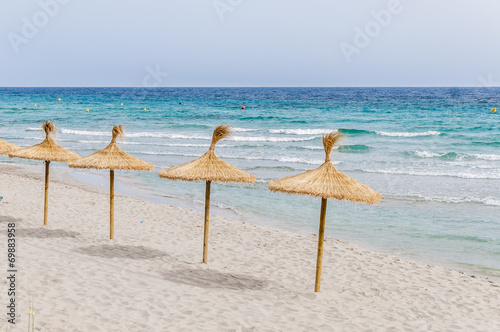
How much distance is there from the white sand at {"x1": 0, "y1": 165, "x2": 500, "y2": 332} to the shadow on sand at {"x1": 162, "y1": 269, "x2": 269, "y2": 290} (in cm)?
2

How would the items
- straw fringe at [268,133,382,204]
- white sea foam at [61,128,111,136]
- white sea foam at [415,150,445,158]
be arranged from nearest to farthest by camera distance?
straw fringe at [268,133,382,204] → white sea foam at [415,150,445,158] → white sea foam at [61,128,111,136]

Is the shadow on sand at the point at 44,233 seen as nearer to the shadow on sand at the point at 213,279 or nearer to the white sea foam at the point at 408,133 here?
the shadow on sand at the point at 213,279

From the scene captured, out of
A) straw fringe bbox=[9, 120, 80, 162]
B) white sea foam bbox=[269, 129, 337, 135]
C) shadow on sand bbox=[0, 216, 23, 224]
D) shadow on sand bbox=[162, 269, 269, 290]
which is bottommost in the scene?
shadow on sand bbox=[162, 269, 269, 290]

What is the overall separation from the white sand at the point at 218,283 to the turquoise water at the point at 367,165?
1.59m

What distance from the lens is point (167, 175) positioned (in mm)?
8117

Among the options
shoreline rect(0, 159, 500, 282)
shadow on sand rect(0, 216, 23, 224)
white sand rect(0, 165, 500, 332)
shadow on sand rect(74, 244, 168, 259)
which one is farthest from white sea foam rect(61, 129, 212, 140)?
shadow on sand rect(74, 244, 168, 259)

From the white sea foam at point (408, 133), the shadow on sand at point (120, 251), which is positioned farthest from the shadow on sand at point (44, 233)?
the white sea foam at point (408, 133)

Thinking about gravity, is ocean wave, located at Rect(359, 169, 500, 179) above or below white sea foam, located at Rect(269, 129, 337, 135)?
below

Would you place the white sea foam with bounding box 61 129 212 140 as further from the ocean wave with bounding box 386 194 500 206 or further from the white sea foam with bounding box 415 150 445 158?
the ocean wave with bounding box 386 194 500 206

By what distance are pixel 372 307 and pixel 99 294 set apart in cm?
380

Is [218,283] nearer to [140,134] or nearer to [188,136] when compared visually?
[188,136]

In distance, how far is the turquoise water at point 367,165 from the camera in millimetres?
11414

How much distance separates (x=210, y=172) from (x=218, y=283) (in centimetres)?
174

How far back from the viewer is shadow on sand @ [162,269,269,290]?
7.78m
